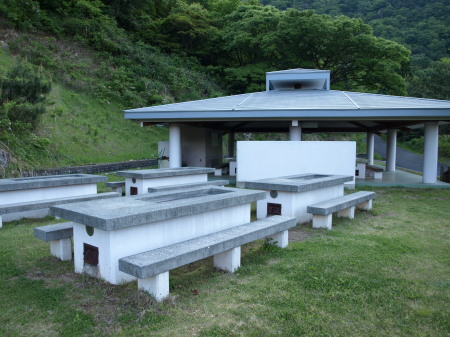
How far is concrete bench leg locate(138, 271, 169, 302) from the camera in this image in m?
3.65

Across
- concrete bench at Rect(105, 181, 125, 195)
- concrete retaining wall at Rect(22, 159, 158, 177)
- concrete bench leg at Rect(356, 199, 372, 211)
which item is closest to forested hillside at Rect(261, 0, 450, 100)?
concrete retaining wall at Rect(22, 159, 158, 177)

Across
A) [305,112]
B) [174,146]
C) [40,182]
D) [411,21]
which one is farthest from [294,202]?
[411,21]

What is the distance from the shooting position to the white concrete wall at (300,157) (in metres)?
11.0

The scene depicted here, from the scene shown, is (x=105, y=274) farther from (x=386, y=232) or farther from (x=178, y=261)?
(x=386, y=232)

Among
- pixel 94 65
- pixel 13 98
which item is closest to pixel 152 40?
pixel 94 65

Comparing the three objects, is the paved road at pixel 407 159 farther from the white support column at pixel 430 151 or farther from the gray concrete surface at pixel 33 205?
the gray concrete surface at pixel 33 205

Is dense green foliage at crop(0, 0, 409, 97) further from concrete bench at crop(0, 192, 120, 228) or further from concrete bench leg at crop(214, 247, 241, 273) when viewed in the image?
concrete bench leg at crop(214, 247, 241, 273)

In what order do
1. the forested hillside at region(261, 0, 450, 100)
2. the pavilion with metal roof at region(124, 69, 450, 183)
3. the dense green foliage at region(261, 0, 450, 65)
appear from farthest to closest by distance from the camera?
the dense green foliage at region(261, 0, 450, 65), the forested hillside at region(261, 0, 450, 100), the pavilion with metal roof at region(124, 69, 450, 183)

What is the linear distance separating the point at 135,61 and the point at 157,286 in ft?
79.7

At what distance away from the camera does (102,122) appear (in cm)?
1884

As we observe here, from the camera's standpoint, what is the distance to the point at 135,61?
84.2ft

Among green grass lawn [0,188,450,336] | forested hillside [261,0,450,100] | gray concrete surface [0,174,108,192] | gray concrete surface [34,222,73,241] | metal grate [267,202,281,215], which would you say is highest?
forested hillside [261,0,450,100]

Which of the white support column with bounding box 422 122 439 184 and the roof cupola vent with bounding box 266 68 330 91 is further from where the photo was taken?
the roof cupola vent with bounding box 266 68 330 91

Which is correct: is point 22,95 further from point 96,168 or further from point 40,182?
point 40,182
